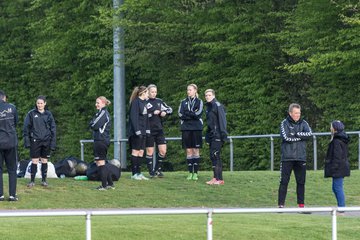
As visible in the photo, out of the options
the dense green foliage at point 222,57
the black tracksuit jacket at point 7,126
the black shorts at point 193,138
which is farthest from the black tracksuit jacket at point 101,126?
the dense green foliage at point 222,57

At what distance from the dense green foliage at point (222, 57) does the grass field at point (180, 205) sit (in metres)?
7.67

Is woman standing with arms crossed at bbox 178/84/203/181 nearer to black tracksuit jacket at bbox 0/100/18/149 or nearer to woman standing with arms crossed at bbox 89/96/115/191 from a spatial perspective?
woman standing with arms crossed at bbox 89/96/115/191

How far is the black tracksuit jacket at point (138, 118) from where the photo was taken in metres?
24.3

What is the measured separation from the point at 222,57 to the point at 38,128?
16.5 metres

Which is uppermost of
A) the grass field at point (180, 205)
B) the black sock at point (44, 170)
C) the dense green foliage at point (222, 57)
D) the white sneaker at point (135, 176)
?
the dense green foliage at point (222, 57)

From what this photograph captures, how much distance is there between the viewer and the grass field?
17.1 m

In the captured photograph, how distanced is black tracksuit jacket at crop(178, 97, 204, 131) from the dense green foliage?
8.70 m

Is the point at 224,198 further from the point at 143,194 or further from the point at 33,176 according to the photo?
the point at 33,176

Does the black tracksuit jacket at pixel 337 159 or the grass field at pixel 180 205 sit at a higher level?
the black tracksuit jacket at pixel 337 159

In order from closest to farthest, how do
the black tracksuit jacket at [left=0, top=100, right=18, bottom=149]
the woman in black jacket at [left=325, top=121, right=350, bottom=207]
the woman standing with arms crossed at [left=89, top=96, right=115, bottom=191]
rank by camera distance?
the woman in black jacket at [left=325, top=121, right=350, bottom=207] < the black tracksuit jacket at [left=0, top=100, right=18, bottom=149] < the woman standing with arms crossed at [left=89, top=96, right=115, bottom=191]

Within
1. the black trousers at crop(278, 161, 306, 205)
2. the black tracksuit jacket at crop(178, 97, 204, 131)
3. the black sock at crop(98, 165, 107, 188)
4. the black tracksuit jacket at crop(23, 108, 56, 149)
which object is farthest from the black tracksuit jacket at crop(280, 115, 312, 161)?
the black tracksuit jacket at crop(23, 108, 56, 149)

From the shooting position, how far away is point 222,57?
127 feet

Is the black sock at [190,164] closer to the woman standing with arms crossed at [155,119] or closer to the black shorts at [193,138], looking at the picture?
the black shorts at [193,138]

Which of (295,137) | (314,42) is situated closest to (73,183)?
(295,137)
